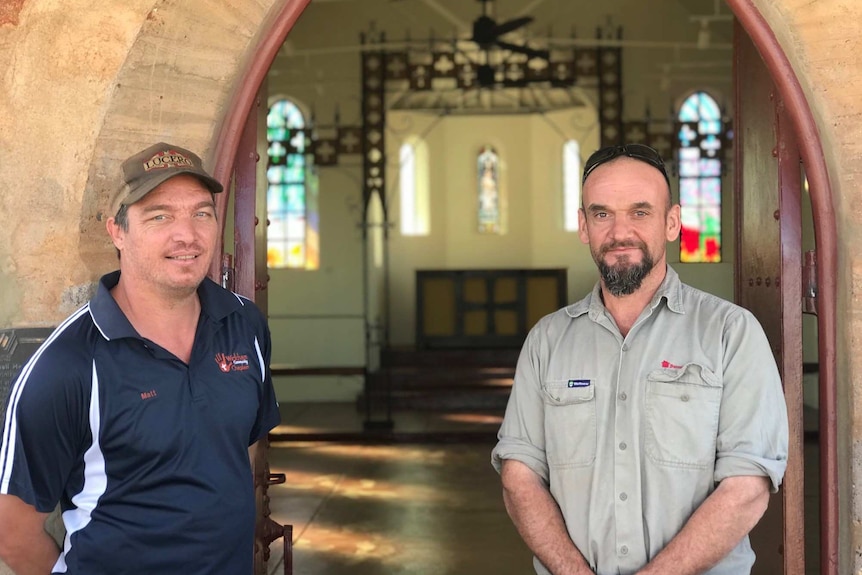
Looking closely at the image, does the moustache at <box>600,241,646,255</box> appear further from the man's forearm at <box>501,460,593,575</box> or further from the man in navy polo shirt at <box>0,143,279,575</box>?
the man in navy polo shirt at <box>0,143,279,575</box>

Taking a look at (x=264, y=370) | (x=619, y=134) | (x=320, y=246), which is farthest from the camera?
(x=320, y=246)

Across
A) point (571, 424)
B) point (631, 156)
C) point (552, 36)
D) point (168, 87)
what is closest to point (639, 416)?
point (571, 424)

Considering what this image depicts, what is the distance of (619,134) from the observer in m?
12.0

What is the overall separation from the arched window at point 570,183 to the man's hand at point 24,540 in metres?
14.1

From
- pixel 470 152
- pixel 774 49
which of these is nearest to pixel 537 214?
pixel 470 152

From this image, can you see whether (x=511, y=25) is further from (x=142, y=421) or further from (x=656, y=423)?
(x=142, y=421)

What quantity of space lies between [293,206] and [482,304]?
3.00 m

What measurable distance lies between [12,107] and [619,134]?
403 inches

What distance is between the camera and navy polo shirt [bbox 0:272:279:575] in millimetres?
1847

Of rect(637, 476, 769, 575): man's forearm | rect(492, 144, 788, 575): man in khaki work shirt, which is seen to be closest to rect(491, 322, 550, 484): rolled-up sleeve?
rect(492, 144, 788, 575): man in khaki work shirt

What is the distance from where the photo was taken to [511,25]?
348 inches

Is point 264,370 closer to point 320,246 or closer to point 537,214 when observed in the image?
point 320,246

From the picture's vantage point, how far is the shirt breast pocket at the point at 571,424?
200 centimetres

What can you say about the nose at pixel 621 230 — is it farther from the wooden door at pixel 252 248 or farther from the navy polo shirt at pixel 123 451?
the wooden door at pixel 252 248
